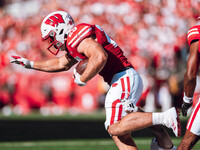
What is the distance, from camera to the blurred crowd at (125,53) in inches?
560

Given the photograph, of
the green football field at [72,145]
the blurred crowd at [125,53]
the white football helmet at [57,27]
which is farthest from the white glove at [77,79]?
the blurred crowd at [125,53]

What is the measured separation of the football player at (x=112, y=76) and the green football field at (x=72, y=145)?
6.22 feet

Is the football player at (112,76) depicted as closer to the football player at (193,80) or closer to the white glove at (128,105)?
the white glove at (128,105)

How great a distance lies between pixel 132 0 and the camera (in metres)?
16.1

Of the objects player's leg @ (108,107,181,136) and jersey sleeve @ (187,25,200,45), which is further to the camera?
player's leg @ (108,107,181,136)

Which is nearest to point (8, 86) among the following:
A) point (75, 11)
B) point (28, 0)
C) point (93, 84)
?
point (93, 84)

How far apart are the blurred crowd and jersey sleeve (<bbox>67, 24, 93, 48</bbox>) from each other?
7.99m

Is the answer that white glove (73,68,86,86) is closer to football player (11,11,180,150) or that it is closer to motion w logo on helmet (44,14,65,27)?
football player (11,11,180,150)

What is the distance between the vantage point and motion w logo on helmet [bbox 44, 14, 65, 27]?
17.0 ft

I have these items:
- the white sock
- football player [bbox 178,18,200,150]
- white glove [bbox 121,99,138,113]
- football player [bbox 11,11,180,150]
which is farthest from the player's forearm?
football player [bbox 178,18,200,150]

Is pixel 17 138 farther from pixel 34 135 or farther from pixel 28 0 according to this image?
pixel 28 0

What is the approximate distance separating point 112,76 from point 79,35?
0.60 metres

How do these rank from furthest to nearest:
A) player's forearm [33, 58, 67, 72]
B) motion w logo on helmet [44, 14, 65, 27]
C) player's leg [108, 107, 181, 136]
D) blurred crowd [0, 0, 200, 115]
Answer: blurred crowd [0, 0, 200, 115]
player's forearm [33, 58, 67, 72]
motion w logo on helmet [44, 14, 65, 27]
player's leg [108, 107, 181, 136]

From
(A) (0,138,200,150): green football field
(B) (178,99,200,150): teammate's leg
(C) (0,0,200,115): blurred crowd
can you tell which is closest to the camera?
(B) (178,99,200,150): teammate's leg
